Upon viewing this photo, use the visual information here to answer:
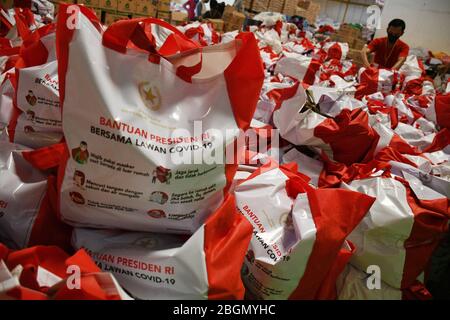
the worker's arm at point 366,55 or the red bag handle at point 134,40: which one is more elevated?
the red bag handle at point 134,40

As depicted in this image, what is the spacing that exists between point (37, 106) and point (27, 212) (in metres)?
0.28

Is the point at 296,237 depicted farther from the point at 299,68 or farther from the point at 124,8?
the point at 124,8

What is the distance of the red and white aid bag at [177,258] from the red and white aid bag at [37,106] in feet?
1.04

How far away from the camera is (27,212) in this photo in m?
0.75

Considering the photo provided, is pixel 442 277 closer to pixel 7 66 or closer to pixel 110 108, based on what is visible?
pixel 110 108

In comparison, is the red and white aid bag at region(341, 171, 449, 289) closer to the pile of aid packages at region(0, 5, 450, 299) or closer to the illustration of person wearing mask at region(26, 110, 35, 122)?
the pile of aid packages at region(0, 5, 450, 299)

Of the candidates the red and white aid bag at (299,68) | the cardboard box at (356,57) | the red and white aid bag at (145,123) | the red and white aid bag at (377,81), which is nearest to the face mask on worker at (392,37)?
the cardboard box at (356,57)

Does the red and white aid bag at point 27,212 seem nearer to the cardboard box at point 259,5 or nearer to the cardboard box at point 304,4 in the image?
the cardboard box at point 259,5

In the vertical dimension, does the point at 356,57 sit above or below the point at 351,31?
below

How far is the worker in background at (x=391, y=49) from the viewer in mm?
3572

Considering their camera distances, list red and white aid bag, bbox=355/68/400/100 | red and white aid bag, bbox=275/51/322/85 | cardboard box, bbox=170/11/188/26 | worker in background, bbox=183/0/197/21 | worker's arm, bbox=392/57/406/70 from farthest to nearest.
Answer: worker in background, bbox=183/0/197/21, cardboard box, bbox=170/11/188/26, worker's arm, bbox=392/57/406/70, red and white aid bag, bbox=355/68/400/100, red and white aid bag, bbox=275/51/322/85

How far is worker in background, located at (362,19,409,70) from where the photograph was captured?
3.57m

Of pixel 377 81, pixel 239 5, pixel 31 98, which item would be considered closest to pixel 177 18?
pixel 239 5

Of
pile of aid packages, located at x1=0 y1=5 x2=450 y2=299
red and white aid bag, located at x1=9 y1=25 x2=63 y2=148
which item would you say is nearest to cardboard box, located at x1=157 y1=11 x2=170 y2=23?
pile of aid packages, located at x1=0 y1=5 x2=450 y2=299
